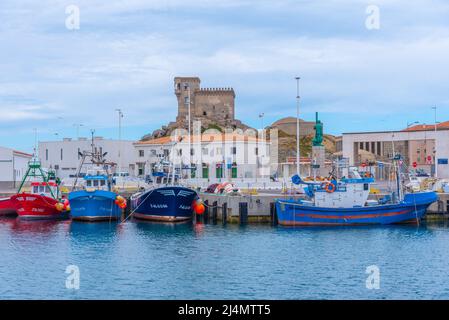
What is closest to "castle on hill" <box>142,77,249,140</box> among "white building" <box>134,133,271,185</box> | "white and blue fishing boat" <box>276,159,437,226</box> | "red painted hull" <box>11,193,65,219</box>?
"white building" <box>134,133,271,185</box>

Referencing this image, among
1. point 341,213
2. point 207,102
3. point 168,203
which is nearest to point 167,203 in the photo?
point 168,203

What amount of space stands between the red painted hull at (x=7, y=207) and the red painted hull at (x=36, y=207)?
11.5 feet

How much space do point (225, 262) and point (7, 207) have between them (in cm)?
3135

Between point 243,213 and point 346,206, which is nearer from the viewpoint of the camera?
point 346,206

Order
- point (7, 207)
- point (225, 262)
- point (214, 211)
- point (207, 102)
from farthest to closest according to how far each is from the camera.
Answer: point (207, 102), point (7, 207), point (214, 211), point (225, 262)

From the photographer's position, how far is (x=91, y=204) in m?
48.1

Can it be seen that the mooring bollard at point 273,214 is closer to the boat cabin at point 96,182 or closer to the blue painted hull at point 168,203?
the blue painted hull at point 168,203

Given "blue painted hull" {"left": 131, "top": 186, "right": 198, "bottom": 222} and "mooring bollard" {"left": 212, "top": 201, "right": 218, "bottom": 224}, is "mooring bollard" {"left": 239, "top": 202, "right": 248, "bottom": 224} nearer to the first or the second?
"mooring bollard" {"left": 212, "top": 201, "right": 218, "bottom": 224}

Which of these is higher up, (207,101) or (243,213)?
(207,101)

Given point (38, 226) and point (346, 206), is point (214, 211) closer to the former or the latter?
point (346, 206)

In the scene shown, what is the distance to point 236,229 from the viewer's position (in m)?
43.0

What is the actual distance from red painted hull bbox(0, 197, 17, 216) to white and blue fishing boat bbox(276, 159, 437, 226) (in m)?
24.5

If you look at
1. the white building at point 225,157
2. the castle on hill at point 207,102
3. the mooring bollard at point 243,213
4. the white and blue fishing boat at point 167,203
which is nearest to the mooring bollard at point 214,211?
the white and blue fishing boat at point 167,203

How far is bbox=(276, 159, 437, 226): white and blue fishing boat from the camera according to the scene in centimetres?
4388
